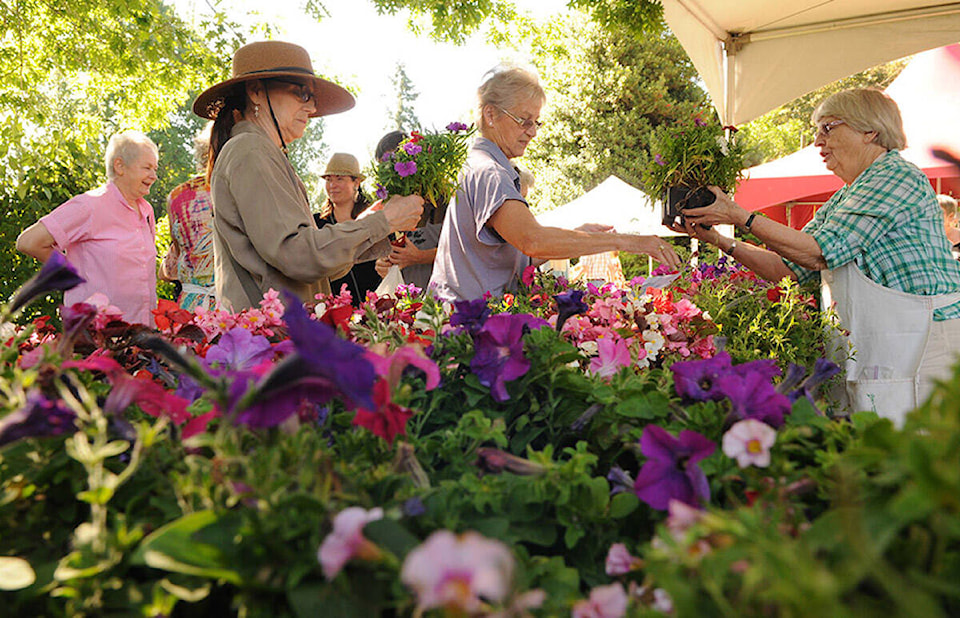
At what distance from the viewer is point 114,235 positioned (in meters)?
3.52

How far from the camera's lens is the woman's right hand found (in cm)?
241

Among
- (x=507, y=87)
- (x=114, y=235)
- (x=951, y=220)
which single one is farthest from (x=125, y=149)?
(x=951, y=220)

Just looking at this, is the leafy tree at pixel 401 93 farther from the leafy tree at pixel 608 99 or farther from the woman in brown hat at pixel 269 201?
the woman in brown hat at pixel 269 201

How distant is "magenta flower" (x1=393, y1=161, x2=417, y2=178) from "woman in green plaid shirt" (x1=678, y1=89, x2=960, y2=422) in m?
1.49

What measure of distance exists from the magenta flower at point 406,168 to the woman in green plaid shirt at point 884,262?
149cm

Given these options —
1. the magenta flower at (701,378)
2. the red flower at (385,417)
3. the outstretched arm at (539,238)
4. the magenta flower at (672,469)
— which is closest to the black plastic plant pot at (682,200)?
the outstretched arm at (539,238)

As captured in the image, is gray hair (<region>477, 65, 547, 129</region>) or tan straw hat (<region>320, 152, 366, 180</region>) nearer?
gray hair (<region>477, 65, 547, 129</region>)

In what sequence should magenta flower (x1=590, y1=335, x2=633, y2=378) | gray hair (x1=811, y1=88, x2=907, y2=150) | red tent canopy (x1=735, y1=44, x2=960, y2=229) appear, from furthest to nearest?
red tent canopy (x1=735, y1=44, x2=960, y2=229), gray hair (x1=811, y1=88, x2=907, y2=150), magenta flower (x1=590, y1=335, x2=633, y2=378)

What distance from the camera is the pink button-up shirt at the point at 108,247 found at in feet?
10.9

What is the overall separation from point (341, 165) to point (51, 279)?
3.49 m

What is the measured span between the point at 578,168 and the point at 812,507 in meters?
20.2

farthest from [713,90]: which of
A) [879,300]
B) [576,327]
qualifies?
[576,327]

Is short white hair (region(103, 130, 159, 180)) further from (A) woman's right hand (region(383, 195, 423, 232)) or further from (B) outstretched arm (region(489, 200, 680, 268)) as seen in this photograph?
(B) outstretched arm (region(489, 200, 680, 268))

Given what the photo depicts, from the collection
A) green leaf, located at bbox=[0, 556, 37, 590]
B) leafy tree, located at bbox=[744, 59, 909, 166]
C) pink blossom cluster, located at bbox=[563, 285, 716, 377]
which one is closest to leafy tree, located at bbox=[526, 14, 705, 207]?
leafy tree, located at bbox=[744, 59, 909, 166]
